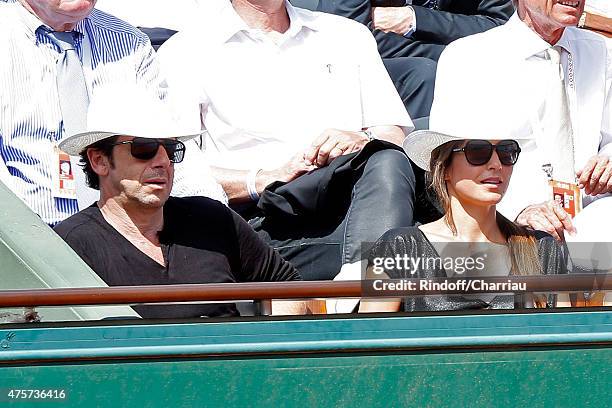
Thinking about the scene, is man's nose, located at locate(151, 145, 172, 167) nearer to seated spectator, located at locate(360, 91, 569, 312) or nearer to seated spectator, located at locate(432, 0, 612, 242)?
seated spectator, located at locate(360, 91, 569, 312)

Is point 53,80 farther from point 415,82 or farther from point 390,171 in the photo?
point 415,82

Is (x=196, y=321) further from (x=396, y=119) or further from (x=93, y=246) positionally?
(x=396, y=119)

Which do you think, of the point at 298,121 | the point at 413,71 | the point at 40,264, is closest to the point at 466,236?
the point at 40,264

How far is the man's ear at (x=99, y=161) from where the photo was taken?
283 centimetres

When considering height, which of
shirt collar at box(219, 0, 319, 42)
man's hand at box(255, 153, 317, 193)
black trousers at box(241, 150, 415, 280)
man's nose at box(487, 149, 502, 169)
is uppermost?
shirt collar at box(219, 0, 319, 42)

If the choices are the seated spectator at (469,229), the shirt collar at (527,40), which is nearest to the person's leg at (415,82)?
the shirt collar at (527,40)

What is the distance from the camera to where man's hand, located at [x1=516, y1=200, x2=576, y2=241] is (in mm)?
2764

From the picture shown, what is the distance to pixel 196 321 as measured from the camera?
7.93 feet

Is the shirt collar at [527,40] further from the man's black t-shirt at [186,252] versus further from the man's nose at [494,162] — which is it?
the man's black t-shirt at [186,252]

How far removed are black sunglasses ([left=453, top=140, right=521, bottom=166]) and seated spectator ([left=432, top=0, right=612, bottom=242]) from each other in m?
0.12

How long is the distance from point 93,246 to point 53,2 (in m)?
0.93

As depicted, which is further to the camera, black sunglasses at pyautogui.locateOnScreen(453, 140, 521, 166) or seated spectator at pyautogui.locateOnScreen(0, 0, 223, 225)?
seated spectator at pyautogui.locateOnScreen(0, 0, 223, 225)

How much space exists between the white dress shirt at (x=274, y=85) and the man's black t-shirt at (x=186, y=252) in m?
0.62

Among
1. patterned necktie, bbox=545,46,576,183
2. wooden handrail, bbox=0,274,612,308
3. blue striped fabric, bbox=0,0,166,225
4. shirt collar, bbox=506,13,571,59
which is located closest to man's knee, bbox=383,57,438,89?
shirt collar, bbox=506,13,571,59
